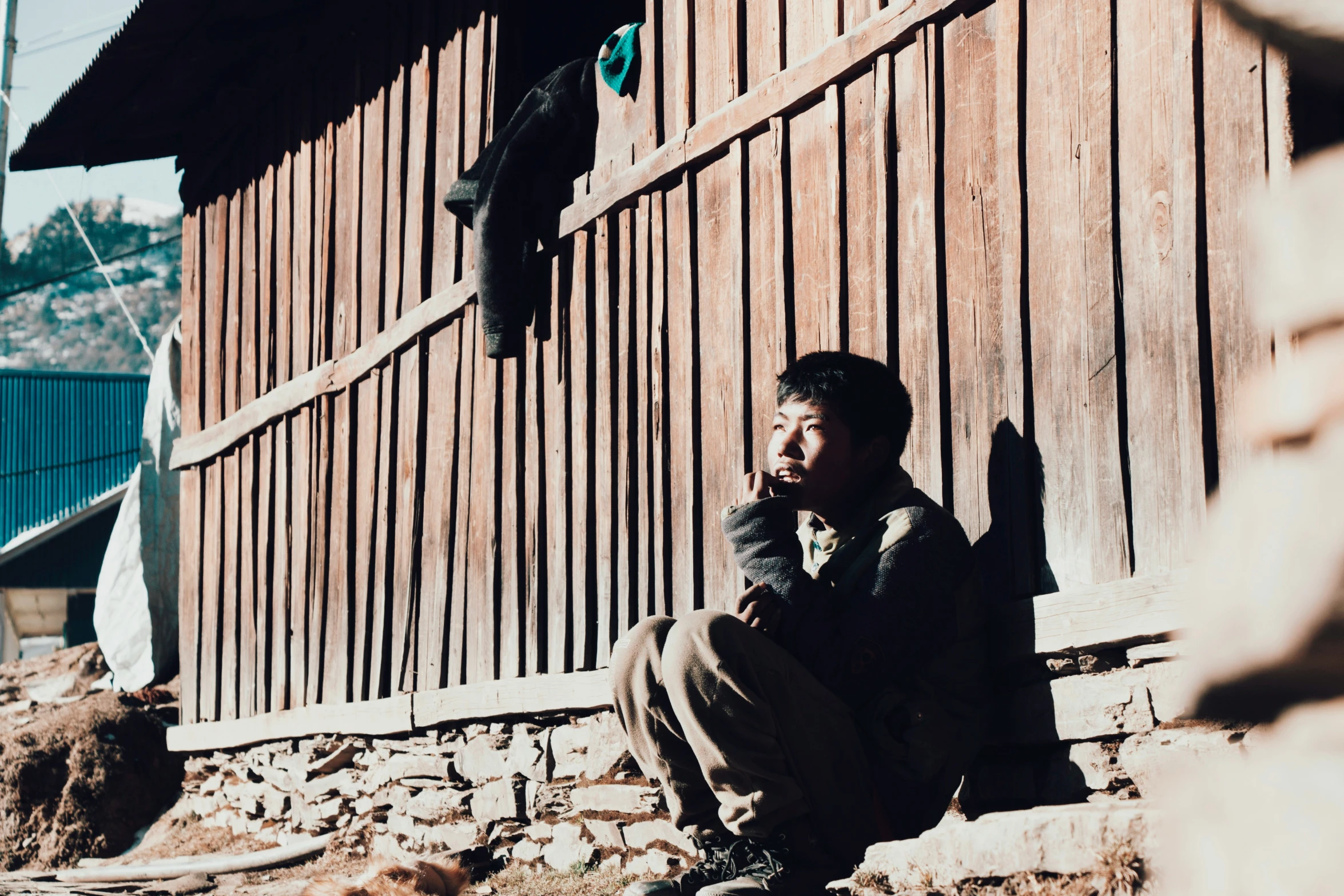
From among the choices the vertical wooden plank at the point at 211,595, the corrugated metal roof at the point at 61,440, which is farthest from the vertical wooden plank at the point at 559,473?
the corrugated metal roof at the point at 61,440

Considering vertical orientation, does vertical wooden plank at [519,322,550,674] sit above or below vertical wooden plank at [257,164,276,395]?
below

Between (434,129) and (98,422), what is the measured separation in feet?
60.3

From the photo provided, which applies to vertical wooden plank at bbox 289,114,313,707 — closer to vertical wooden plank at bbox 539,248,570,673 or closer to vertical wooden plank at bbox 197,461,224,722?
vertical wooden plank at bbox 197,461,224,722

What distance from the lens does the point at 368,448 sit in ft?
24.1

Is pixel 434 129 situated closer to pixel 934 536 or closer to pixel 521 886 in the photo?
pixel 521 886

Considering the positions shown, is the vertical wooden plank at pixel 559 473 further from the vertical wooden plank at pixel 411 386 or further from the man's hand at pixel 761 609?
the man's hand at pixel 761 609

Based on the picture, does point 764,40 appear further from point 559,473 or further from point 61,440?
point 61,440

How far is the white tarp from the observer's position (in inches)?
423

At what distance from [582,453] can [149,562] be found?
6736 millimetres

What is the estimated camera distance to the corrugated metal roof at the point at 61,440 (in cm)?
2255

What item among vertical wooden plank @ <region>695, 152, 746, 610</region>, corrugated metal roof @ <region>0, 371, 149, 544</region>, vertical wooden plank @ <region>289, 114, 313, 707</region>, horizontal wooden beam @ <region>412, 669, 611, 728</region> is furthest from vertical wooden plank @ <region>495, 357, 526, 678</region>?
corrugated metal roof @ <region>0, 371, 149, 544</region>

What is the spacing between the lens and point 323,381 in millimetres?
7789

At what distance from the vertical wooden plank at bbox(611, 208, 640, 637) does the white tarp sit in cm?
632

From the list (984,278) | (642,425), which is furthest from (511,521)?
(984,278)
